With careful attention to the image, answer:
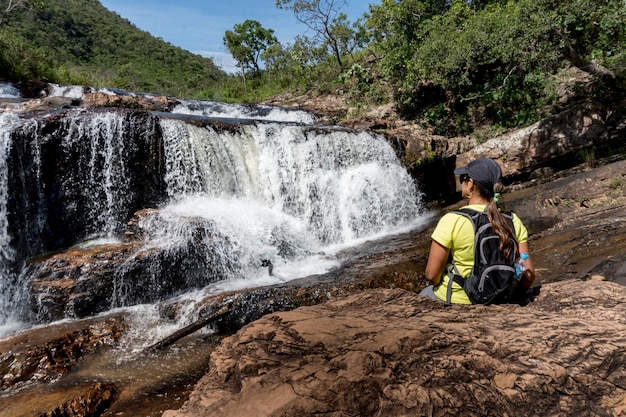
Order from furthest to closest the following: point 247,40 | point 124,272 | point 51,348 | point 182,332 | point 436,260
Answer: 1. point 247,40
2. point 124,272
3. point 51,348
4. point 182,332
5. point 436,260

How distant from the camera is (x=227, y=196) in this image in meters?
8.85

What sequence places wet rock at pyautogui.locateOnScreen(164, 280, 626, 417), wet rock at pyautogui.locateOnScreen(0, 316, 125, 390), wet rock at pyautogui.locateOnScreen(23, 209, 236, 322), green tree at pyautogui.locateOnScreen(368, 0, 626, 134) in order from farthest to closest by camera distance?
1. green tree at pyautogui.locateOnScreen(368, 0, 626, 134)
2. wet rock at pyautogui.locateOnScreen(23, 209, 236, 322)
3. wet rock at pyautogui.locateOnScreen(0, 316, 125, 390)
4. wet rock at pyautogui.locateOnScreen(164, 280, 626, 417)

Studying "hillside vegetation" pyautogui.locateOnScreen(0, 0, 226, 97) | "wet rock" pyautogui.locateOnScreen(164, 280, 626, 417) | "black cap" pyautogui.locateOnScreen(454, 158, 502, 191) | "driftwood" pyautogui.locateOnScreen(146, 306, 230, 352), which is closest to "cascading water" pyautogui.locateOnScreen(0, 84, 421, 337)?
"driftwood" pyautogui.locateOnScreen(146, 306, 230, 352)

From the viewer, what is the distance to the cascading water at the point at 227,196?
6441mm

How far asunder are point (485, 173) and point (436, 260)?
24.2 inches

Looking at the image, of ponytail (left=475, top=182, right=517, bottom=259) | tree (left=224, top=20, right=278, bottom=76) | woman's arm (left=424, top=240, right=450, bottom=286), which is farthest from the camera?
tree (left=224, top=20, right=278, bottom=76)

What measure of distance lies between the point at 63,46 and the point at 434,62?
4387 centimetres

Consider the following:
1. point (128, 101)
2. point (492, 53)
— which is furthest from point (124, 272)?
point (492, 53)

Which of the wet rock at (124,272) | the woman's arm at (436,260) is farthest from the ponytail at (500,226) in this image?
the wet rock at (124,272)

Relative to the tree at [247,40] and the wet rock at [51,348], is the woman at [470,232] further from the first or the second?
the tree at [247,40]

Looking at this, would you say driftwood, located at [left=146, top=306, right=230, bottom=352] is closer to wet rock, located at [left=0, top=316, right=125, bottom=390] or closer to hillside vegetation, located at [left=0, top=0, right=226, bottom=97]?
wet rock, located at [left=0, top=316, right=125, bottom=390]

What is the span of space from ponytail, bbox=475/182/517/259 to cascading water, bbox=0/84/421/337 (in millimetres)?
4428

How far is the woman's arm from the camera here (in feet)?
7.59

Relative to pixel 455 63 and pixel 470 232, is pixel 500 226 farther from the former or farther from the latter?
pixel 455 63
